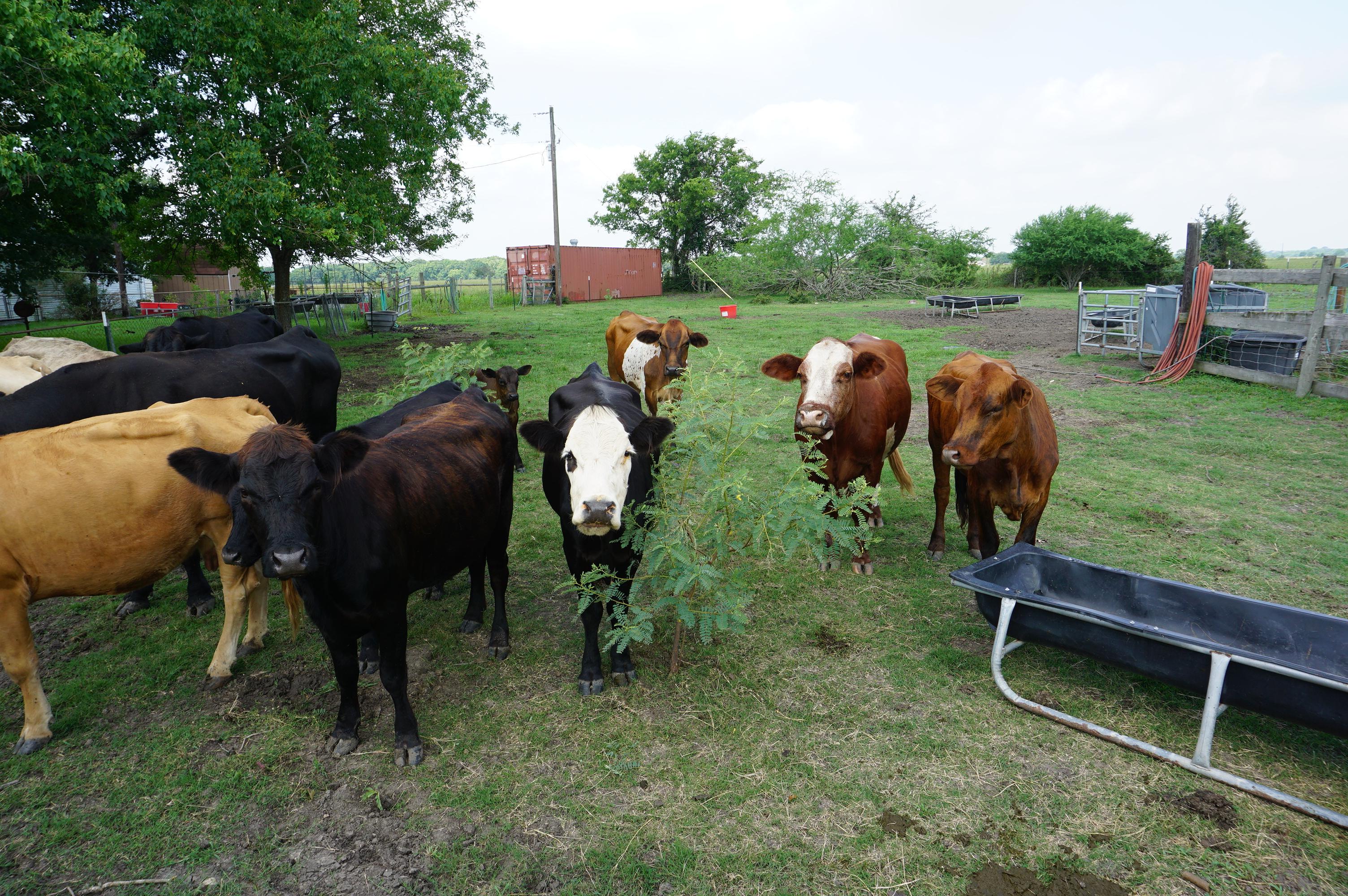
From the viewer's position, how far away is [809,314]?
24.5m

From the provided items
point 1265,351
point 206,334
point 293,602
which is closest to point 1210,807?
point 293,602

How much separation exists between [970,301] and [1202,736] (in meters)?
22.6

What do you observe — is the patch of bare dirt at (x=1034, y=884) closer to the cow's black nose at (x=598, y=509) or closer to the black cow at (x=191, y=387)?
the cow's black nose at (x=598, y=509)

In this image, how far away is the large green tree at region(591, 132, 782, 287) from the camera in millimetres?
41594

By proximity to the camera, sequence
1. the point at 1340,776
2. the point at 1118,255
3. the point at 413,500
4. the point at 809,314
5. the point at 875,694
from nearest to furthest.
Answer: the point at 1340,776 < the point at 413,500 < the point at 875,694 < the point at 809,314 < the point at 1118,255

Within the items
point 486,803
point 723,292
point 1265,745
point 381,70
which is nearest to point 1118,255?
point 723,292

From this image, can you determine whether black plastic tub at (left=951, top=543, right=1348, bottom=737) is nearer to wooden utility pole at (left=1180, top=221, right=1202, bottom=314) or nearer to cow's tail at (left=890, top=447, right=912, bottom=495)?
cow's tail at (left=890, top=447, right=912, bottom=495)

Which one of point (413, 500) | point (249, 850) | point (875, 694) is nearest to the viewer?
point (249, 850)

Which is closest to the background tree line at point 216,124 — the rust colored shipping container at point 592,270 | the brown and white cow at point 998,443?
the brown and white cow at point 998,443

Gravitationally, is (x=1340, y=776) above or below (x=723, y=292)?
below

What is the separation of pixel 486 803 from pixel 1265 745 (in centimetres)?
372

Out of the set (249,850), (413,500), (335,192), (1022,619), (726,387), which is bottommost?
(249,850)

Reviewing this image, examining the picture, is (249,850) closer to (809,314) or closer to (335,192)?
(335,192)

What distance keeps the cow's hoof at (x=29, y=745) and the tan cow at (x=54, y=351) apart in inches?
188
